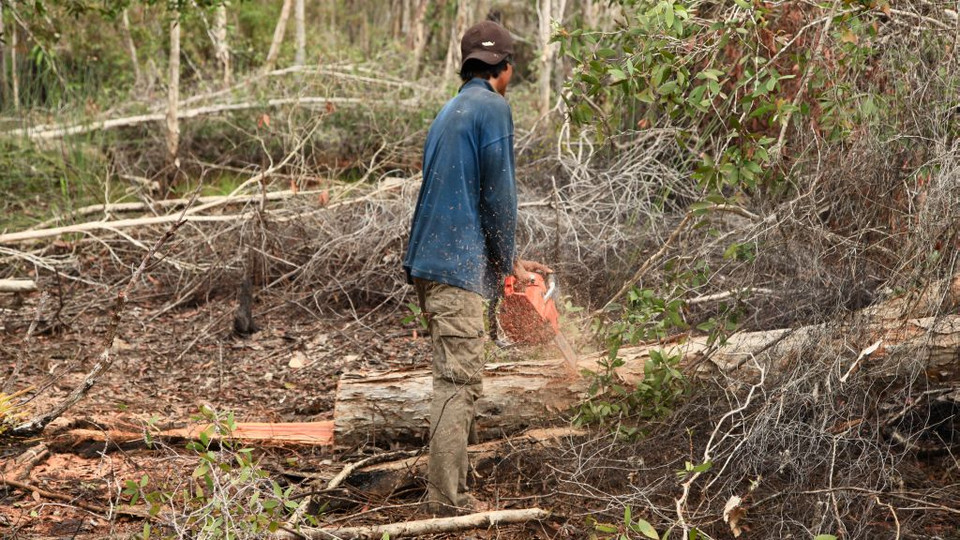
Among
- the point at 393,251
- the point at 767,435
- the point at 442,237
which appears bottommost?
the point at 393,251

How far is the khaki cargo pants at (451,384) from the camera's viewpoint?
162 inches

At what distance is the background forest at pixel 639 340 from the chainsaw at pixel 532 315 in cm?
19

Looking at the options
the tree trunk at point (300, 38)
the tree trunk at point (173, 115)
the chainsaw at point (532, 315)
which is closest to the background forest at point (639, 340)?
the chainsaw at point (532, 315)

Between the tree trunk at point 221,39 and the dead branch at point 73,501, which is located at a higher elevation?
the tree trunk at point 221,39

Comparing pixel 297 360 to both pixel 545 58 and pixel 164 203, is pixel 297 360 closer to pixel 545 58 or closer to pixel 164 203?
pixel 164 203

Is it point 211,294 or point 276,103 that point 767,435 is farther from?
point 276,103

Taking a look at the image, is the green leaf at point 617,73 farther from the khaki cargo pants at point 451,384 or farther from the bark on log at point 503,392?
the bark on log at point 503,392

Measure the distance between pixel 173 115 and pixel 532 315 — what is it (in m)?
6.12

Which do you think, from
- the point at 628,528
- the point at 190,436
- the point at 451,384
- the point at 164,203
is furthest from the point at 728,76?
the point at 164,203

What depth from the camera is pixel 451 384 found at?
164 inches

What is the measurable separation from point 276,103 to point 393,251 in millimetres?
3238

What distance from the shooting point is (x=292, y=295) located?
7.48 meters

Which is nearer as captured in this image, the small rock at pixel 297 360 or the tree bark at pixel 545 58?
the small rock at pixel 297 360

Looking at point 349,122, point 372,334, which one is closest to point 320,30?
point 349,122
